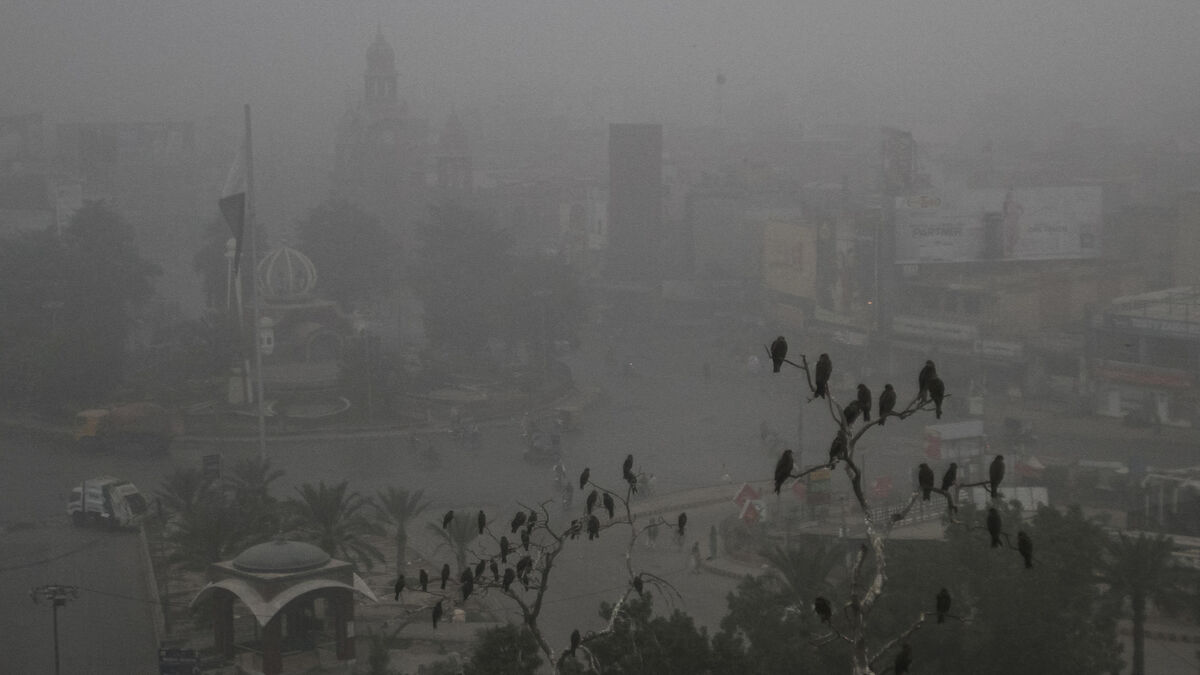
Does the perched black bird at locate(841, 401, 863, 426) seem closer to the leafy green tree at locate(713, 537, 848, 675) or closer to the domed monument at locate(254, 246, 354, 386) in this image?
the leafy green tree at locate(713, 537, 848, 675)

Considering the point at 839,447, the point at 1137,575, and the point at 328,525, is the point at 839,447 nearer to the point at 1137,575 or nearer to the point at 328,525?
the point at 1137,575

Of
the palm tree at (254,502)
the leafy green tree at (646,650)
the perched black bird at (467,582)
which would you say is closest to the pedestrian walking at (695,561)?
the palm tree at (254,502)

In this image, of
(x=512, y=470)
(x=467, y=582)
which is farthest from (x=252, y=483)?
(x=467, y=582)

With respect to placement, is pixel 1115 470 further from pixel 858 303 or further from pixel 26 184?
pixel 26 184

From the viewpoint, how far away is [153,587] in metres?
17.9

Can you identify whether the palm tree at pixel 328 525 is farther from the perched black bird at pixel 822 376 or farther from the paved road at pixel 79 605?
the perched black bird at pixel 822 376

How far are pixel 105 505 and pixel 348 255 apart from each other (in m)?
25.0

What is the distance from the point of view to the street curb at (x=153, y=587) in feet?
54.0

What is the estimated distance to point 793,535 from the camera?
19.5 meters

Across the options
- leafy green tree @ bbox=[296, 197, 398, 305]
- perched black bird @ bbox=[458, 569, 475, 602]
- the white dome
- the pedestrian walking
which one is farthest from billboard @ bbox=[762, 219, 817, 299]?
perched black bird @ bbox=[458, 569, 475, 602]

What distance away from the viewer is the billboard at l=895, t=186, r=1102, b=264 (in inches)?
1521

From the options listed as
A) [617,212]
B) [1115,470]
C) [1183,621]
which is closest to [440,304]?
[617,212]

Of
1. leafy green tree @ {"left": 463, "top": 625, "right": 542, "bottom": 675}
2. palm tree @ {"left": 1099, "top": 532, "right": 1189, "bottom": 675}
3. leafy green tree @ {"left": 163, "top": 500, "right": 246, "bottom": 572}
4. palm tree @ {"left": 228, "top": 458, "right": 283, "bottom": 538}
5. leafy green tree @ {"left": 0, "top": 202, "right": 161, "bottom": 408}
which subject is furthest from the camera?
leafy green tree @ {"left": 0, "top": 202, "right": 161, "bottom": 408}

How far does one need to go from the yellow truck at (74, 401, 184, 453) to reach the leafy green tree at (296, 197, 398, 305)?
18412 mm
